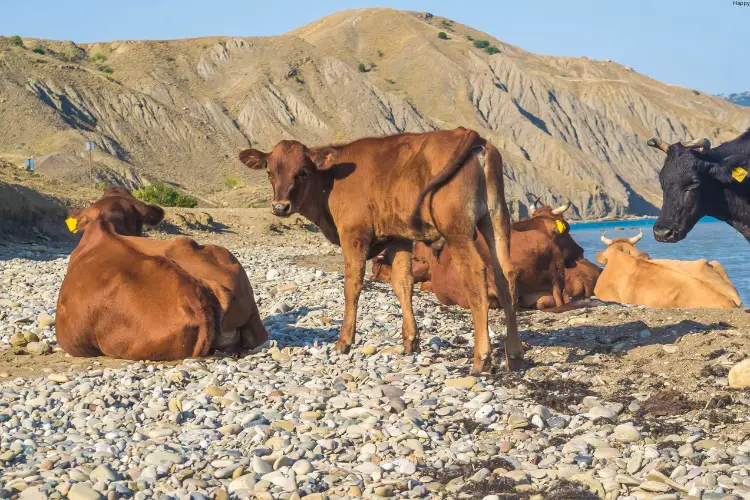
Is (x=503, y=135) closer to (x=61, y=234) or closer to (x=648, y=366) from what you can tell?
(x=61, y=234)

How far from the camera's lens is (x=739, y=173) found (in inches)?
368

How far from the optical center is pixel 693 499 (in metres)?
4.79

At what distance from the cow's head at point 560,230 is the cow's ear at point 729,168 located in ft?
13.3

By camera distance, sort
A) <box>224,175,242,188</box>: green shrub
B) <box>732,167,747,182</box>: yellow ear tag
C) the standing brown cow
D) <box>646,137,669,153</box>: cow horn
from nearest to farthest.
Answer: the standing brown cow
<box>732,167,747,182</box>: yellow ear tag
<box>646,137,669,153</box>: cow horn
<box>224,175,242,188</box>: green shrub

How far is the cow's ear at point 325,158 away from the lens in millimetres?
8836

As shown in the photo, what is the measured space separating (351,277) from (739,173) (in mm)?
4386

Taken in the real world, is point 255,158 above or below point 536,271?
above

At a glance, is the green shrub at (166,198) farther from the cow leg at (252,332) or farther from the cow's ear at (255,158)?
the cow leg at (252,332)

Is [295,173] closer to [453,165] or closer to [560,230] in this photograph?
[453,165]

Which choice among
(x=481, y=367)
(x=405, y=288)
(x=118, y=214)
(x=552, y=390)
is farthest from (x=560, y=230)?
(x=118, y=214)

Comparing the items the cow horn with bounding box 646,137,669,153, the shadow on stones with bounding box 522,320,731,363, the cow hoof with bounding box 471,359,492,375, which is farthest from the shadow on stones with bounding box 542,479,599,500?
the cow horn with bounding box 646,137,669,153

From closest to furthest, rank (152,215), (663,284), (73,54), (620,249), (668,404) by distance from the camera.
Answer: (668,404), (152,215), (663,284), (620,249), (73,54)

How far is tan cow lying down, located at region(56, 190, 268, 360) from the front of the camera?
320 inches

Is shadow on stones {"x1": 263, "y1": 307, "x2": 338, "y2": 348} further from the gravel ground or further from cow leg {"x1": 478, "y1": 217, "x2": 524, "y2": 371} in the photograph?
cow leg {"x1": 478, "y1": 217, "x2": 524, "y2": 371}
